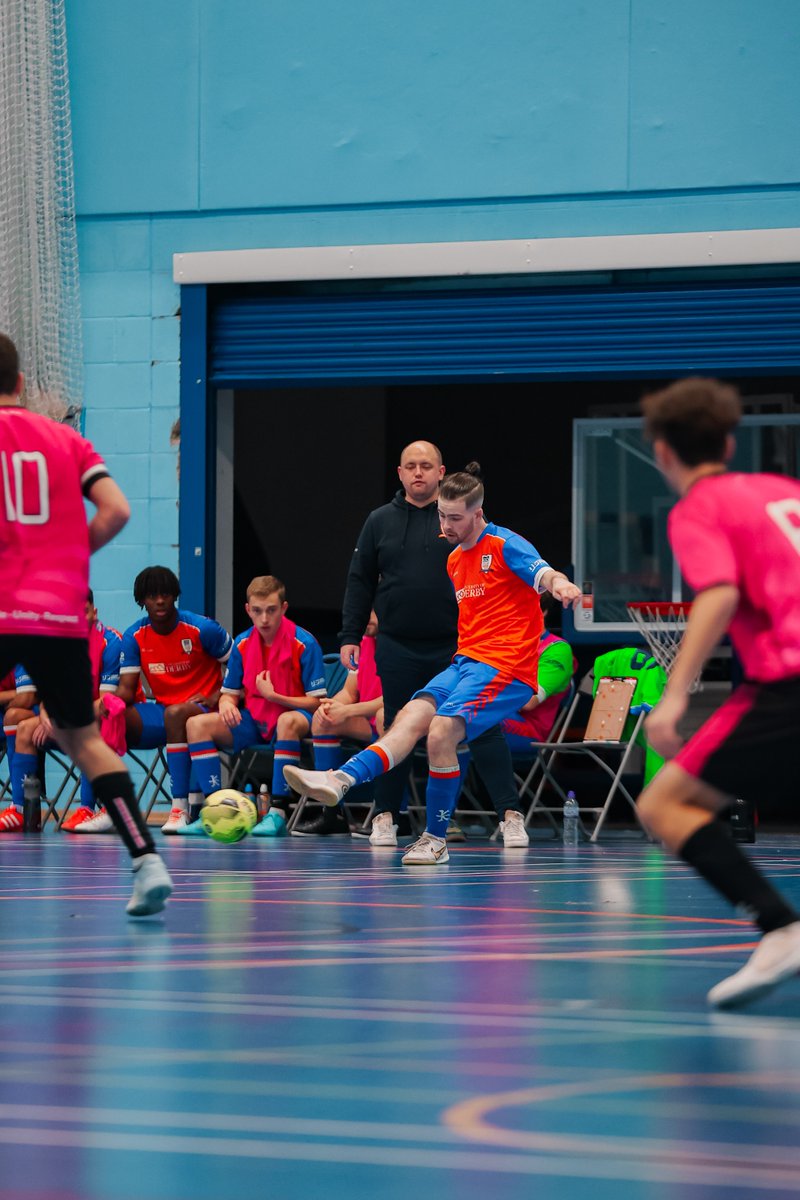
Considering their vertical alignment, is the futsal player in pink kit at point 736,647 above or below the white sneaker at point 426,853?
above

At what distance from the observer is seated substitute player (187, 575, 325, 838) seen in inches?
452

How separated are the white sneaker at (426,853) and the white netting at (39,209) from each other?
6222mm

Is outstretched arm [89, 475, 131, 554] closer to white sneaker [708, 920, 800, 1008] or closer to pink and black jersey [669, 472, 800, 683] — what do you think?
pink and black jersey [669, 472, 800, 683]

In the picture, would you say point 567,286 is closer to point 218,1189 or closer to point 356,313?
point 356,313

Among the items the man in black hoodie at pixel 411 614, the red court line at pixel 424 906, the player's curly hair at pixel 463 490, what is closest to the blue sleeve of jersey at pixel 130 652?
the man in black hoodie at pixel 411 614

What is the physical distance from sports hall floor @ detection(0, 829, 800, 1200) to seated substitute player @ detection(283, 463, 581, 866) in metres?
2.12

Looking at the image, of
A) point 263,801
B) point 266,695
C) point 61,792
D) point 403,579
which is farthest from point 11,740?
point 403,579

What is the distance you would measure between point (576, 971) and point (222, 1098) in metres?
1.79

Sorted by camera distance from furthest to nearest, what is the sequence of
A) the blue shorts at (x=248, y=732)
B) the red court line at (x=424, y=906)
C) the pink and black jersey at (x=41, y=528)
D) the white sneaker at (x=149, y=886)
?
the blue shorts at (x=248, y=732)
the red court line at (x=424, y=906)
the white sneaker at (x=149, y=886)
the pink and black jersey at (x=41, y=528)

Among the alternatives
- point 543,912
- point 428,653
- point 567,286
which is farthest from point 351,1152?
point 567,286

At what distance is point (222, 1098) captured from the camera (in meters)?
2.86

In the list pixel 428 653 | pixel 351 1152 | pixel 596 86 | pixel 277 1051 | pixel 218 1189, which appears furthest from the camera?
pixel 596 86

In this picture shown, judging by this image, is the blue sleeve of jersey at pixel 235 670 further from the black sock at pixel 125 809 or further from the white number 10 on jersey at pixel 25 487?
the white number 10 on jersey at pixel 25 487

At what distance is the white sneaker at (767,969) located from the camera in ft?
12.2
